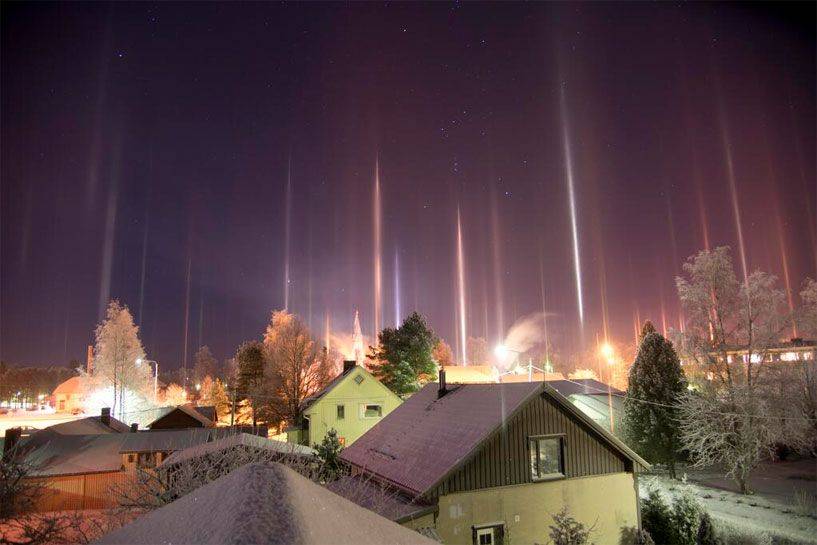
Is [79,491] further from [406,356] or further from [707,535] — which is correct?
[707,535]

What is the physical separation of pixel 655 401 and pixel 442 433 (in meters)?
22.3

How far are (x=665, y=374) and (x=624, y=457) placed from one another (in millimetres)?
17657

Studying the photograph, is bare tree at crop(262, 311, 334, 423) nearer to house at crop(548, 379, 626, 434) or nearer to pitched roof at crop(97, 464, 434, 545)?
house at crop(548, 379, 626, 434)

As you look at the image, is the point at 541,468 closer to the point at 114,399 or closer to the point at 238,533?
the point at 238,533

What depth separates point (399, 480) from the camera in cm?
1803

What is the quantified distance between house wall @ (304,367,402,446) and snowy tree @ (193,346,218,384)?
96274 millimetres

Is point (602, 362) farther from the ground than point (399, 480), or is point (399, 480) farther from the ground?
point (602, 362)

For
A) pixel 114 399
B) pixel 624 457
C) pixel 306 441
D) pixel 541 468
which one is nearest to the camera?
pixel 541 468

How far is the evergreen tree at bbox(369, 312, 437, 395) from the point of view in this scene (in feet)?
180

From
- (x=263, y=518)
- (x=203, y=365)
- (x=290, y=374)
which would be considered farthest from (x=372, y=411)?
(x=203, y=365)

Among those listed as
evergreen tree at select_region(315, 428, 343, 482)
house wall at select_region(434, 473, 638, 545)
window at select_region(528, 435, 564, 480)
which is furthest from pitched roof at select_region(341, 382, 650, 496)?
window at select_region(528, 435, 564, 480)

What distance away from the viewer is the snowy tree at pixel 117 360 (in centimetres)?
5600

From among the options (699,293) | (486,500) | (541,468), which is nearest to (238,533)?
(486,500)

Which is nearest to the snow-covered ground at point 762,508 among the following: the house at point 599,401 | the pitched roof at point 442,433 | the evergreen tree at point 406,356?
the pitched roof at point 442,433
